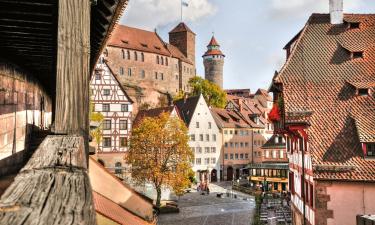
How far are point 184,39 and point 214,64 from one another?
1412cm

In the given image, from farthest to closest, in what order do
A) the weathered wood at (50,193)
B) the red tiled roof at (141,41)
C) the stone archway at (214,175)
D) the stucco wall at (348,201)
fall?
1. the red tiled roof at (141,41)
2. the stone archway at (214,175)
3. the stucco wall at (348,201)
4. the weathered wood at (50,193)

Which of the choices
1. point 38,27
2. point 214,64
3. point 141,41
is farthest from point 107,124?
point 214,64

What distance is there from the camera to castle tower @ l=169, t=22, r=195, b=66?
330 ft

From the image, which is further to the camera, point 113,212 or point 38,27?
point 113,212

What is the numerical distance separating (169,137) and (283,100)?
65.5ft

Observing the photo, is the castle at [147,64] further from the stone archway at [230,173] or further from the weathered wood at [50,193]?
the weathered wood at [50,193]

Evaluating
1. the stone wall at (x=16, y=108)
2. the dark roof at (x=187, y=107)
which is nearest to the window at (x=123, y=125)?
the dark roof at (x=187, y=107)

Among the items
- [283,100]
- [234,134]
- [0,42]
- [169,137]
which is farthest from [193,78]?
[0,42]

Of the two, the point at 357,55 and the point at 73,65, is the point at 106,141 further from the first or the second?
the point at 73,65

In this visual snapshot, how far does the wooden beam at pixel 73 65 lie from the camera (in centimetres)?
285

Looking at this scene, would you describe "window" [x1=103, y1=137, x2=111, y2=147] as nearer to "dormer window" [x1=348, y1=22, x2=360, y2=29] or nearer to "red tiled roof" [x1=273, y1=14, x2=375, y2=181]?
"red tiled roof" [x1=273, y1=14, x2=375, y2=181]

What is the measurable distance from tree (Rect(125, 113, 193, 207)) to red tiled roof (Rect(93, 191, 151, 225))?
74.2 feet

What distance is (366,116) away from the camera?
16.5 meters

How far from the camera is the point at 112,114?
4788 cm
